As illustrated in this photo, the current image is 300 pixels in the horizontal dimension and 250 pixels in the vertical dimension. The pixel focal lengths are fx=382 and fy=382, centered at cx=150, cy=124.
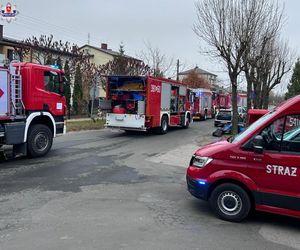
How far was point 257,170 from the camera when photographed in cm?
580

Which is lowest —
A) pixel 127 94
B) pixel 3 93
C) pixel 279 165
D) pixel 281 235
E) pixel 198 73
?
pixel 281 235

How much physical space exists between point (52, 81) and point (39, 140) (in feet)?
6.74

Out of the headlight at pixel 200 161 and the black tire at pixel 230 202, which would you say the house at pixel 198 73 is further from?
the black tire at pixel 230 202

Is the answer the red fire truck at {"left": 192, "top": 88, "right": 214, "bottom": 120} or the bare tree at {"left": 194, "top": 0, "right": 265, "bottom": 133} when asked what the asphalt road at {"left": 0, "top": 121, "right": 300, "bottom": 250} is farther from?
the red fire truck at {"left": 192, "top": 88, "right": 214, "bottom": 120}

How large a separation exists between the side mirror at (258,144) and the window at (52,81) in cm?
819

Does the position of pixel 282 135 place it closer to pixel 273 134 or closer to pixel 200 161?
pixel 273 134

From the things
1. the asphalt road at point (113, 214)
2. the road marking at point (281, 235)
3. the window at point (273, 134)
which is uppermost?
the window at point (273, 134)

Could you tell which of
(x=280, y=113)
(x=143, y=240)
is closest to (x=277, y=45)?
(x=280, y=113)

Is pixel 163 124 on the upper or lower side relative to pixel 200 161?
lower

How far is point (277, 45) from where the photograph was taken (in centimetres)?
2820

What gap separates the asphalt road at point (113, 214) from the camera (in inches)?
197

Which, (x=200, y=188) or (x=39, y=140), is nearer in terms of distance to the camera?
(x=200, y=188)

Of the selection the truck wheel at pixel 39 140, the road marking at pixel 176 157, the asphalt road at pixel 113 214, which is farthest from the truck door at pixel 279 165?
the truck wheel at pixel 39 140

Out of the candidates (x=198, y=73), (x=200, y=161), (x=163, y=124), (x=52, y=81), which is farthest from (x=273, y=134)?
(x=198, y=73)
